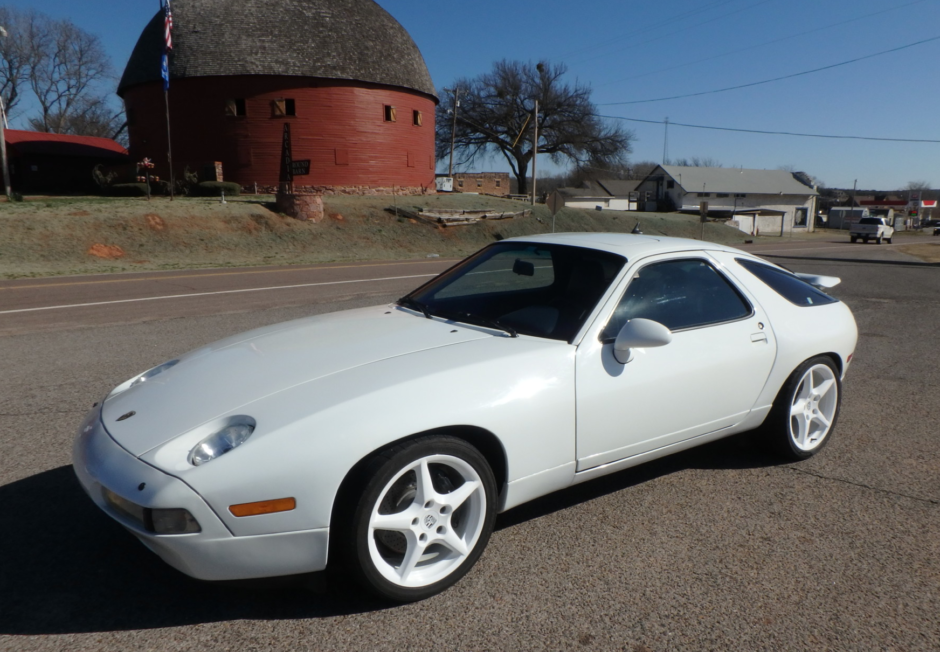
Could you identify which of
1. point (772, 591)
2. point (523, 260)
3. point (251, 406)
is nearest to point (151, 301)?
point (523, 260)

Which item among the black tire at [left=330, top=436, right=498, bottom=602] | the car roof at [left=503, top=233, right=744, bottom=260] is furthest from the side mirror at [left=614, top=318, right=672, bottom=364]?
the black tire at [left=330, top=436, right=498, bottom=602]

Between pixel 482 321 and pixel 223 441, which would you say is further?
pixel 482 321

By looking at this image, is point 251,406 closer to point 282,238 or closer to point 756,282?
point 756,282

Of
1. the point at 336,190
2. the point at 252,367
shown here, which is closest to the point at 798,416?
the point at 252,367

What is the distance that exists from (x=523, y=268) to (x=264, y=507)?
229cm

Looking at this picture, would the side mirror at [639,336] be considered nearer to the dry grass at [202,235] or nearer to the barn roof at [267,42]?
the dry grass at [202,235]

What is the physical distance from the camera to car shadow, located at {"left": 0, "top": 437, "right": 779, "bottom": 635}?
2.68 metres

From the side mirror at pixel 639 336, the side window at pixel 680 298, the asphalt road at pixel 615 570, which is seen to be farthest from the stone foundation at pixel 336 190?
the side mirror at pixel 639 336

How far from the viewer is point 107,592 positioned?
2.86 meters

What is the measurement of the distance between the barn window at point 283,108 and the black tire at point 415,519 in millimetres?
36677

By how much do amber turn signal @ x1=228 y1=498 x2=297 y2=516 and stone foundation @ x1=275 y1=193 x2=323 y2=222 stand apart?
1064 inches

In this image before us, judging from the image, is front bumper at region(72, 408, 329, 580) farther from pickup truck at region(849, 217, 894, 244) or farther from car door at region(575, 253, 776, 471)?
pickup truck at region(849, 217, 894, 244)

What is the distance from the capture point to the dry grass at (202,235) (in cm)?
2098

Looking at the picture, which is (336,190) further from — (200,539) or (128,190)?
(200,539)
